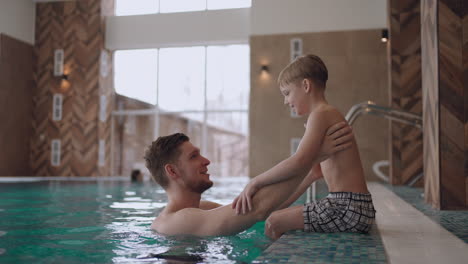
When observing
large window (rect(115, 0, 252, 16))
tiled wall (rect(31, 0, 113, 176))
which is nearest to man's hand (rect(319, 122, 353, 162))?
large window (rect(115, 0, 252, 16))

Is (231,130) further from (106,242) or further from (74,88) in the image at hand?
(106,242)

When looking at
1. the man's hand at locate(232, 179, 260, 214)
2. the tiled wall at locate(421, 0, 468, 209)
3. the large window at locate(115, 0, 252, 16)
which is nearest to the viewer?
the man's hand at locate(232, 179, 260, 214)

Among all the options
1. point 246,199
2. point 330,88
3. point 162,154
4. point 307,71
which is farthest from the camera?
point 330,88

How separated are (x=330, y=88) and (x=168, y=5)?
596 cm

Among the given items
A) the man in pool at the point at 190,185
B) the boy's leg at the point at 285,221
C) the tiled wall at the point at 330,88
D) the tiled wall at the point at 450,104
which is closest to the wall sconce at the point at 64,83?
the tiled wall at the point at 330,88

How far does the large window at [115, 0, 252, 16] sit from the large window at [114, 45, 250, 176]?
121cm

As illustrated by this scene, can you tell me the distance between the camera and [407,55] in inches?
298

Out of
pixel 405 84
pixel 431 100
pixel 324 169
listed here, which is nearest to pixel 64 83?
pixel 405 84

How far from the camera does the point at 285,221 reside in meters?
2.40

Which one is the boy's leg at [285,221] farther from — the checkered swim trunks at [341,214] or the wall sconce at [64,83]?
the wall sconce at [64,83]

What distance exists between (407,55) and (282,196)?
6.28m

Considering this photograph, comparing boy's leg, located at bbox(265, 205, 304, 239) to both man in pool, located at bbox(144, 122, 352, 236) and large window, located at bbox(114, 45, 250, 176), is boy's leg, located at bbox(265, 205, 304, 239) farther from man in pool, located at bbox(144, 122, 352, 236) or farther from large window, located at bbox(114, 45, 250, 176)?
large window, located at bbox(114, 45, 250, 176)

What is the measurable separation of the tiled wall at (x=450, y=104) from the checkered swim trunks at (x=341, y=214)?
1.53 meters

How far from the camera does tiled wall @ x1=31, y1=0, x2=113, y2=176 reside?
47.3ft
